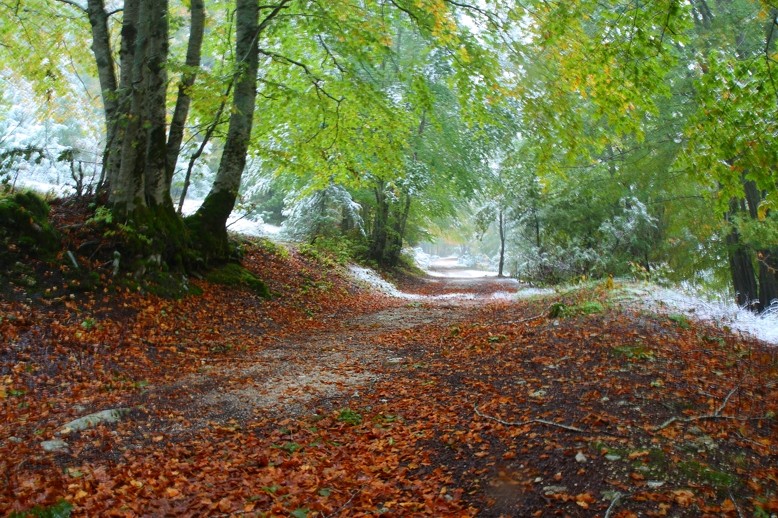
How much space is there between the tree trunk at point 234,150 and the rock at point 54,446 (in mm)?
6113

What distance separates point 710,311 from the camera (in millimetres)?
7254

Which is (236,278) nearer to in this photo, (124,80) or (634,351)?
(124,80)

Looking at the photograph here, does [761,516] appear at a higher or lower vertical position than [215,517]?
higher

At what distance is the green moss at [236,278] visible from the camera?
377 inches

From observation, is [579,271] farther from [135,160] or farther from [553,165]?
[135,160]

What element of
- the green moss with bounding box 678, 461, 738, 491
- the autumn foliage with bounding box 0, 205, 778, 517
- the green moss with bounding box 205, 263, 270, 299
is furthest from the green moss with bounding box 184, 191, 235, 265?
the green moss with bounding box 678, 461, 738, 491

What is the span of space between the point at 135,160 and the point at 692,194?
11829mm

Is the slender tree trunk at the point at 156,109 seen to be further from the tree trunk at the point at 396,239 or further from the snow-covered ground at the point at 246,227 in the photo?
the tree trunk at the point at 396,239

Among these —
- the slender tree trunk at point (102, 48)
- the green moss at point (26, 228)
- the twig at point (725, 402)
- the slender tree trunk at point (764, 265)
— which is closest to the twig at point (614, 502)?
the twig at point (725, 402)

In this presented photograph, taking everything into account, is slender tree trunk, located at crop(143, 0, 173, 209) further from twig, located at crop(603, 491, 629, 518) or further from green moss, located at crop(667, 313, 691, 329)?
green moss, located at crop(667, 313, 691, 329)

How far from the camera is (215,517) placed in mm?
3080

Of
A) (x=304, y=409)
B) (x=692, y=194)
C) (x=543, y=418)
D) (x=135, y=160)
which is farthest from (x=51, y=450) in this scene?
(x=692, y=194)

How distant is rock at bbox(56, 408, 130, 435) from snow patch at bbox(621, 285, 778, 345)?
6.74 meters

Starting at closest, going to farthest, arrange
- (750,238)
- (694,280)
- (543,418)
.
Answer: (543,418) → (750,238) → (694,280)
